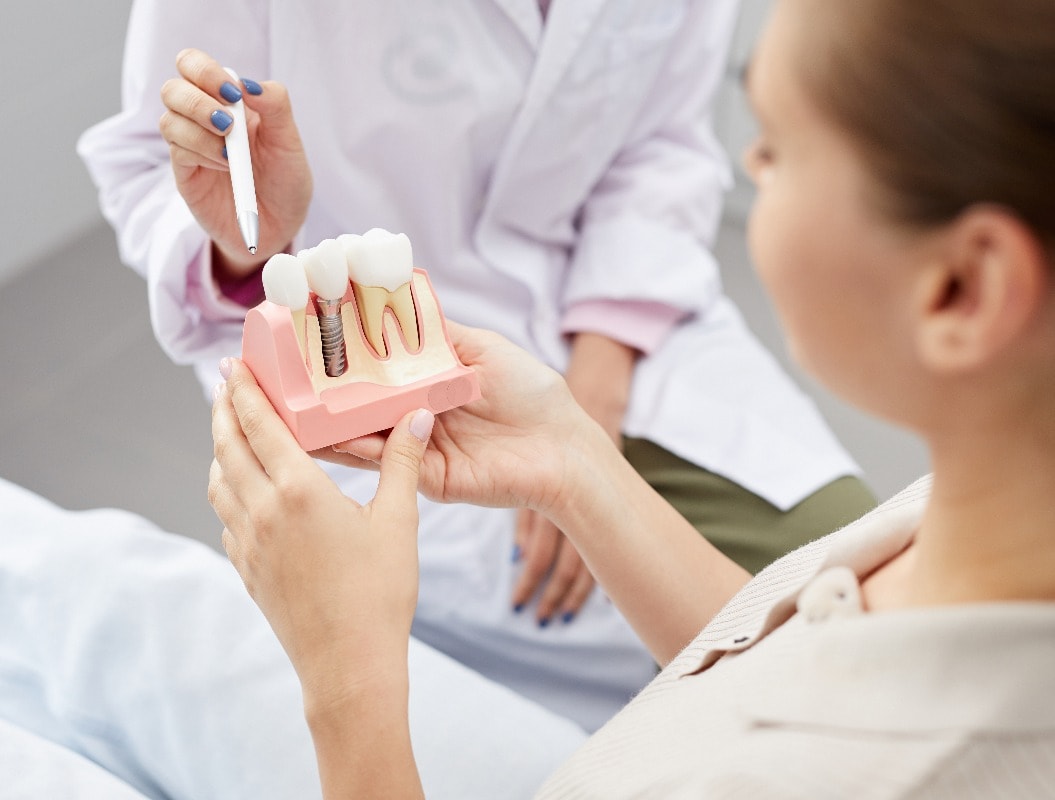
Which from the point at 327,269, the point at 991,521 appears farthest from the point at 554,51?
the point at 991,521

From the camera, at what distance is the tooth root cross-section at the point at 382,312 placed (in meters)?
0.70

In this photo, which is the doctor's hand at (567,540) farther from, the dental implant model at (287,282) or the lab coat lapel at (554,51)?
the dental implant model at (287,282)

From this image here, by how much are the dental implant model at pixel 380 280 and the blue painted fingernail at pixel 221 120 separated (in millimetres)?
130

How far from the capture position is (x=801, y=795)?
0.44m

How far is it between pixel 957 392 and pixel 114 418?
1426 millimetres

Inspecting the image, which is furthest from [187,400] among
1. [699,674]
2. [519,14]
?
[699,674]

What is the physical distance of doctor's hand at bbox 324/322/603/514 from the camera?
0.70m

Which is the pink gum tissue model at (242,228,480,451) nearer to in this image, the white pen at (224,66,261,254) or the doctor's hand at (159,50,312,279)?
the white pen at (224,66,261,254)

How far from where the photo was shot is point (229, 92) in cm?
76

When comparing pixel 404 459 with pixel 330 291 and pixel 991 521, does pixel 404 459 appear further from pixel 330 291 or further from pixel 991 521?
pixel 991 521

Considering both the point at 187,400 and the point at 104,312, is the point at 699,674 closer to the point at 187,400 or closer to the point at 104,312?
the point at 187,400

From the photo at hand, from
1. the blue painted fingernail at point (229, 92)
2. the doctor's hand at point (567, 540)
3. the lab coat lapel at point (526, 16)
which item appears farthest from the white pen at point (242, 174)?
the doctor's hand at point (567, 540)

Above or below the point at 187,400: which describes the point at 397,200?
above

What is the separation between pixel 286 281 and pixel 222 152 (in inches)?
7.6
